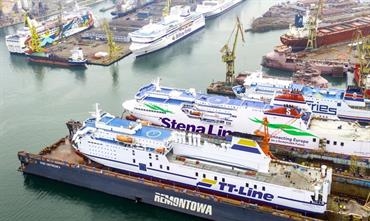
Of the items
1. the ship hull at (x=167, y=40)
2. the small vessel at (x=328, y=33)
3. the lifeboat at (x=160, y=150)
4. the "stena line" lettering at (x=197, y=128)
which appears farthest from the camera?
the ship hull at (x=167, y=40)

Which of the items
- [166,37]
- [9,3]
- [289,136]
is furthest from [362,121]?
[9,3]

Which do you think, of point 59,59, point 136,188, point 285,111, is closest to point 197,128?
point 285,111

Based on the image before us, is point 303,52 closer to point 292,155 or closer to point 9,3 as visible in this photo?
point 292,155

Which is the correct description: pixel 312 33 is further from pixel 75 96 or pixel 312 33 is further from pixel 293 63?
pixel 75 96

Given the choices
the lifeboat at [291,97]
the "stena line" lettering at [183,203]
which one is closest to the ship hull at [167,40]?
the lifeboat at [291,97]

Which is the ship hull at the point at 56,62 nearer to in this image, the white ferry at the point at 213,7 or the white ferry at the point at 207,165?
the white ferry at the point at 207,165

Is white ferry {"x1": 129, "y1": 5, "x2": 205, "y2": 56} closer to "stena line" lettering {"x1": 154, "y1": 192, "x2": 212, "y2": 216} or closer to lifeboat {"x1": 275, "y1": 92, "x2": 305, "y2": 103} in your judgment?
lifeboat {"x1": 275, "y1": 92, "x2": 305, "y2": 103}

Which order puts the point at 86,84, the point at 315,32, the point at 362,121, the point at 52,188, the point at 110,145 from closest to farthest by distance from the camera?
the point at 110,145
the point at 52,188
the point at 362,121
the point at 86,84
the point at 315,32
